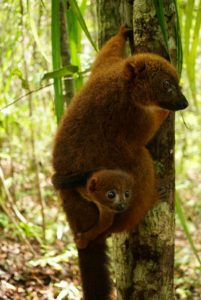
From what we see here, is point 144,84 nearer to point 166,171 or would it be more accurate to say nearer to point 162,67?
point 162,67

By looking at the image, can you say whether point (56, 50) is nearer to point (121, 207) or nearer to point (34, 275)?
point (121, 207)

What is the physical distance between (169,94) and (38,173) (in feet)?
10.6

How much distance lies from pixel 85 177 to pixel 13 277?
7.07 feet

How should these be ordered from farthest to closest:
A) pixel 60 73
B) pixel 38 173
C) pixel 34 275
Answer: pixel 38 173, pixel 34 275, pixel 60 73

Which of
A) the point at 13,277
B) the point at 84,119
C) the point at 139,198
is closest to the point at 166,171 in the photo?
the point at 139,198

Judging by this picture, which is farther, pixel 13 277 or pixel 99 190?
pixel 13 277

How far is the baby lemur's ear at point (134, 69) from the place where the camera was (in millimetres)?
2467

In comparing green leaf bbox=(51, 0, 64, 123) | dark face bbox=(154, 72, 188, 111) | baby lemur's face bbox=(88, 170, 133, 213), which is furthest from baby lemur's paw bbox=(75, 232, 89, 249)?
dark face bbox=(154, 72, 188, 111)

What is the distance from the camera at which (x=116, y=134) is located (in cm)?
251

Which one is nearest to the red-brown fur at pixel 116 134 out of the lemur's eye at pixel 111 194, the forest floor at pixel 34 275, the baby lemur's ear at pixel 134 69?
the baby lemur's ear at pixel 134 69

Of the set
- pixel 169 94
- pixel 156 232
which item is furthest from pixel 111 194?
pixel 169 94

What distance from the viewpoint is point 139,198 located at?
252 centimetres

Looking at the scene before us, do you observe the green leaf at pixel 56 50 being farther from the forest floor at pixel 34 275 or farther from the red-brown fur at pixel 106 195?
the forest floor at pixel 34 275

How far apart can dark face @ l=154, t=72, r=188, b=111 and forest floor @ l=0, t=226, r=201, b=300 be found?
2.21 metres
